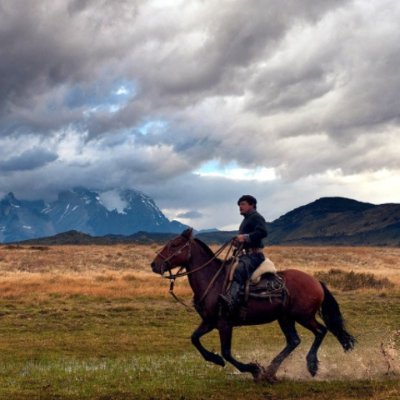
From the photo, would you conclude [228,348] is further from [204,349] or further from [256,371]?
[256,371]

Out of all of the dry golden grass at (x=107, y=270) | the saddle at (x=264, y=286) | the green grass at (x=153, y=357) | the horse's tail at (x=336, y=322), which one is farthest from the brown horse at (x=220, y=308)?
the dry golden grass at (x=107, y=270)

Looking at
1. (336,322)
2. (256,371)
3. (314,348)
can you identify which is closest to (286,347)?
(314,348)

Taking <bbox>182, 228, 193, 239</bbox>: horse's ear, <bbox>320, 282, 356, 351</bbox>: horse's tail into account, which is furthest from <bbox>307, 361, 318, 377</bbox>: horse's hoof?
<bbox>182, 228, 193, 239</bbox>: horse's ear

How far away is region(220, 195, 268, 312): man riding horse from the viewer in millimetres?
12023

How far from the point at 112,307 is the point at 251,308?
18614mm

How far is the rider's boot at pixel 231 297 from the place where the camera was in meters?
11.9

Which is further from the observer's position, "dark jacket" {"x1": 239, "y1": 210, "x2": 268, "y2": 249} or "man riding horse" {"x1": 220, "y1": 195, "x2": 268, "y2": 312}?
"dark jacket" {"x1": 239, "y1": 210, "x2": 268, "y2": 249}

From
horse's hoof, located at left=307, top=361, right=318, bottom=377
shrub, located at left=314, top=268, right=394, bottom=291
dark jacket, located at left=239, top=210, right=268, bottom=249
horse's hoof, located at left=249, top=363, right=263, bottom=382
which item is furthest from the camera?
shrub, located at left=314, top=268, right=394, bottom=291

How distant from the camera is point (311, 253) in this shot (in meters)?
80.6

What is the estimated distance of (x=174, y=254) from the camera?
12.7 meters

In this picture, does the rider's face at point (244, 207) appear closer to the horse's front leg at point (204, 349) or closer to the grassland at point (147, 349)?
the horse's front leg at point (204, 349)

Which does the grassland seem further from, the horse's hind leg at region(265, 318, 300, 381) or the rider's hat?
the rider's hat

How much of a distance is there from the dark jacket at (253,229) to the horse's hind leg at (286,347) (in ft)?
6.65

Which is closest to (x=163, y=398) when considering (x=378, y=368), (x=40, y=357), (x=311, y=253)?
(x=378, y=368)
